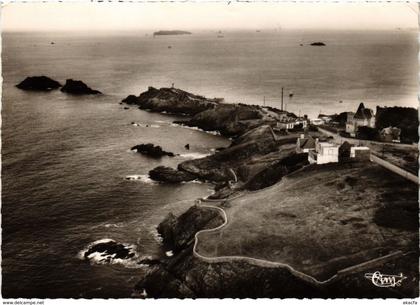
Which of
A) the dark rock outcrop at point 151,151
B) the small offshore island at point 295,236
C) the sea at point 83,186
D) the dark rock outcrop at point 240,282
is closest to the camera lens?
the dark rock outcrop at point 240,282

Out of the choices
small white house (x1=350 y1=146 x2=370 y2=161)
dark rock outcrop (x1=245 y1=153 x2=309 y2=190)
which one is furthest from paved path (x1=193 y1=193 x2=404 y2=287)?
small white house (x1=350 y1=146 x2=370 y2=161)

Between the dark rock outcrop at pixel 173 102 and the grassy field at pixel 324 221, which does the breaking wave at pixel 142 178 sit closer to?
the grassy field at pixel 324 221

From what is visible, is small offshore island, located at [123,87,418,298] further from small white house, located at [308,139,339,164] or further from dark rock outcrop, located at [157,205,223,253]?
small white house, located at [308,139,339,164]

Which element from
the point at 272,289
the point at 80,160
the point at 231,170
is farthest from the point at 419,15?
the point at 80,160

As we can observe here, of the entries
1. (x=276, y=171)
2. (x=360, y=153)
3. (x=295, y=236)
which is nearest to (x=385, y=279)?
(x=295, y=236)

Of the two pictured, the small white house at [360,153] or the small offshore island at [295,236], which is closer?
the small offshore island at [295,236]

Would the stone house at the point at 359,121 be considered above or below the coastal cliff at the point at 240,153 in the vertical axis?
above

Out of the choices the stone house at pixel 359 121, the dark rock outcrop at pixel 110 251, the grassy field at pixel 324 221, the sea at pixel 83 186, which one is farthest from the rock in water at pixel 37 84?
the grassy field at pixel 324 221

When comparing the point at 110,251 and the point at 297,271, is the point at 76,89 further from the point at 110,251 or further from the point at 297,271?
the point at 297,271
